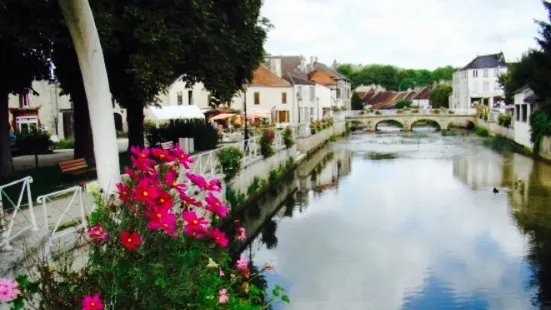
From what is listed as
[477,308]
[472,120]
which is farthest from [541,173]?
[472,120]

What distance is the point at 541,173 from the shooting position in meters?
28.6

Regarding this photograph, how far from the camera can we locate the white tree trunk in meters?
7.13

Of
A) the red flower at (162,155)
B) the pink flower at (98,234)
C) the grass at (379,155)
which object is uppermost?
the red flower at (162,155)

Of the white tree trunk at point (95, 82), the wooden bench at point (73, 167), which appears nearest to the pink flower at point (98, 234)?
the white tree trunk at point (95, 82)

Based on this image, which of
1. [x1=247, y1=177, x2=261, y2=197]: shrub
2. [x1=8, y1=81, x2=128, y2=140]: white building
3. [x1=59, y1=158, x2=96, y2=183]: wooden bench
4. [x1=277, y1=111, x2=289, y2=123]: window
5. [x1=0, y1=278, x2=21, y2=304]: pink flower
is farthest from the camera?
[x1=277, y1=111, x2=289, y2=123]: window

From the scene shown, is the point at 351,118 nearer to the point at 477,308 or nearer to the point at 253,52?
the point at 253,52

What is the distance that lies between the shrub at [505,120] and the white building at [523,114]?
5.01 m

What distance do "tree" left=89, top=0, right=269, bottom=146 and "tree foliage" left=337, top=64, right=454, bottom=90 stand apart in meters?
136

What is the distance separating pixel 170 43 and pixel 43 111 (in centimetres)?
3044

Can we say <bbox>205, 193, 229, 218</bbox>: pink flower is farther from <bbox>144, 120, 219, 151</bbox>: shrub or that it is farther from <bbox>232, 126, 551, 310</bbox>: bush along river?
<bbox>144, 120, 219, 151</bbox>: shrub

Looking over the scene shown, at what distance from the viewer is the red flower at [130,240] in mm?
4436

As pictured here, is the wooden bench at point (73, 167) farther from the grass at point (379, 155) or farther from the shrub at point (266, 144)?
the grass at point (379, 155)

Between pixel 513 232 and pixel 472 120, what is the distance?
57367 millimetres

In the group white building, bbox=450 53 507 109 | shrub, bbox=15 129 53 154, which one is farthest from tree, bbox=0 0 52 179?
white building, bbox=450 53 507 109
